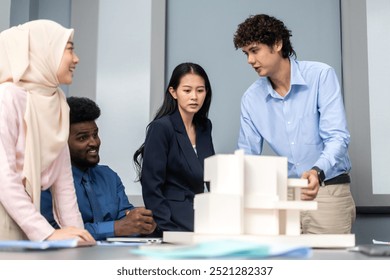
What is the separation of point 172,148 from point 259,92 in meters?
0.42

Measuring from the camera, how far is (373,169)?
269 centimetres

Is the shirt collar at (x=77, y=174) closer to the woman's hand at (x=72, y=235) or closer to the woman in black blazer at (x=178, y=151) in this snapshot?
the woman in black blazer at (x=178, y=151)

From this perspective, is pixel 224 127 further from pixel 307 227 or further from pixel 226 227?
pixel 226 227

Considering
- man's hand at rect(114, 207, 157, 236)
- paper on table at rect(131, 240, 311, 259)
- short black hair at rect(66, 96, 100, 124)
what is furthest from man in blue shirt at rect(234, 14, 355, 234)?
paper on table at rect(131, 240, 311, 259)

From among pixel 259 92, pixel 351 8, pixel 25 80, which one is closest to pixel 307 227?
pixel 259 92

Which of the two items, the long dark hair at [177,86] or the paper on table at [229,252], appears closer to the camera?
the paper on table at [229,252]

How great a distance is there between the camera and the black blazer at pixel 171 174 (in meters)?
1.96

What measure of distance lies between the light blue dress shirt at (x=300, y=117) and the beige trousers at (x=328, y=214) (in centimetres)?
6

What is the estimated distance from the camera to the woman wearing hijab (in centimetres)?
129

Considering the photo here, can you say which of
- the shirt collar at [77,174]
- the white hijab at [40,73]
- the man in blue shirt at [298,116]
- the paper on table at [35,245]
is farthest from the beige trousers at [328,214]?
the paper on table at [35,245]

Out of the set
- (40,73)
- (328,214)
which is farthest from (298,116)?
(40,73)

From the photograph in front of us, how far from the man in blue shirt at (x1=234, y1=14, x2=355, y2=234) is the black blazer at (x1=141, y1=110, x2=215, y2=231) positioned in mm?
226

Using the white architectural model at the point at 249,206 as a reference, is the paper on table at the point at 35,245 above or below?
below

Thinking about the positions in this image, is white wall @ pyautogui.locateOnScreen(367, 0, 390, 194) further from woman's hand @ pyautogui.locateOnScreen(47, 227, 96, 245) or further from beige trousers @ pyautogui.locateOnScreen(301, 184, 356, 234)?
woman's hand @ pyautogui.locateOnScreen(47, 227, 96, 245)
